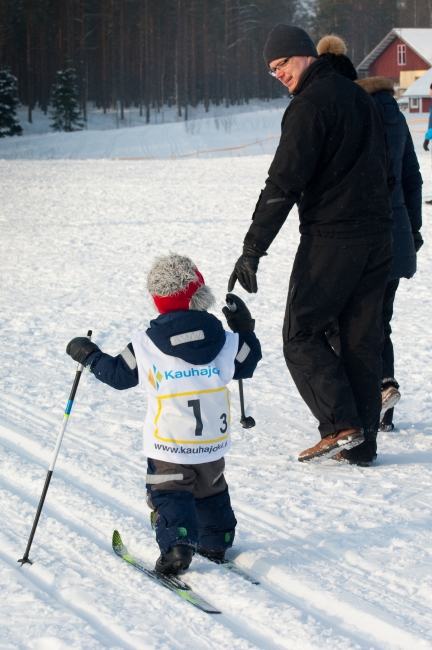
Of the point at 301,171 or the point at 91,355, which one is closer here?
the point at 91,355

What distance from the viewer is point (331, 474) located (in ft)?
11.9

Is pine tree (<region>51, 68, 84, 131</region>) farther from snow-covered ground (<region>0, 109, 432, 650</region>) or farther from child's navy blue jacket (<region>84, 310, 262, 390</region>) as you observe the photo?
child's navy blue jacket (<region>84, 310, 262, 390</region>)

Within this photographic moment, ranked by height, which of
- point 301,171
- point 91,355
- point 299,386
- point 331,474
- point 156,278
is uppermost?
point 301,171

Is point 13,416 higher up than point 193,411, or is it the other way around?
point 193,411

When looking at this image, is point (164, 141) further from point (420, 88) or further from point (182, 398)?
point (182, 398)

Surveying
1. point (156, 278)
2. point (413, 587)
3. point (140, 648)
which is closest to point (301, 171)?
point (156, 278)

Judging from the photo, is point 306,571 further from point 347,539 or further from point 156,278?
point 156,278

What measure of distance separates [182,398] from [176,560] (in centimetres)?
55

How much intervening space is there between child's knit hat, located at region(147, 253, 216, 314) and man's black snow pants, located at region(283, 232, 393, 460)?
809 millimetres

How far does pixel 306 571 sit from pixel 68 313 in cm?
461

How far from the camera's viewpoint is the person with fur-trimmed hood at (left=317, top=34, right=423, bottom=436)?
12.5 ft

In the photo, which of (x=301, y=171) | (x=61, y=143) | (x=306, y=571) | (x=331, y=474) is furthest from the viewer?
(x=61, y=143)

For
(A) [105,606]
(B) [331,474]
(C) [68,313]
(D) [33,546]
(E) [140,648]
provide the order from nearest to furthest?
(E) [140,648] → (A) [105,606] → (D) [33,546] → (B) [331,474] → (C) [68,313]

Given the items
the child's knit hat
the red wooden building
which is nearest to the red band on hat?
the child's knit hat
